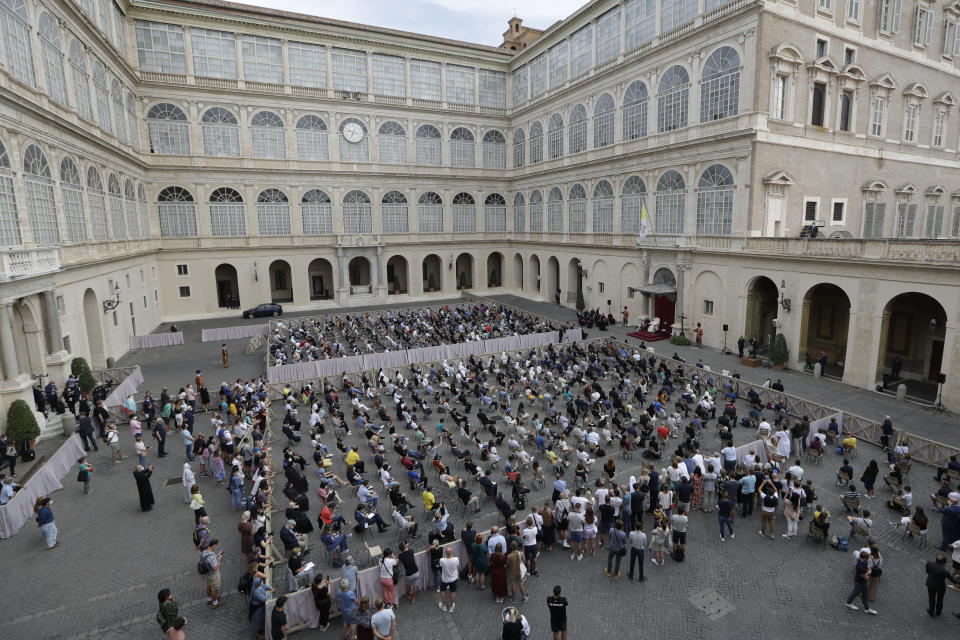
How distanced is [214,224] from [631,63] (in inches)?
1438

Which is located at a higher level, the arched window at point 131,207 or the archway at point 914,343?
the arched window at point 131,207

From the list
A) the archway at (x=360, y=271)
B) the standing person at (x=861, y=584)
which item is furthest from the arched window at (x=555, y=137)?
the standing person at (x=861, y=584)

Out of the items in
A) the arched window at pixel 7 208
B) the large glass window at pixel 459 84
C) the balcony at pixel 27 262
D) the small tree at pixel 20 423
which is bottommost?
the small tree at pixel 20 423

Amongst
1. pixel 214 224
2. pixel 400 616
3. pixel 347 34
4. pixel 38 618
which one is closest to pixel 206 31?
pixel 347 34

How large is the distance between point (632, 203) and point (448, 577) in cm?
3480

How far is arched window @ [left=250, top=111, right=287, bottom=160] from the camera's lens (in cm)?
4666

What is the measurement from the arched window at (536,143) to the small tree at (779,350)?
2981 centimetres

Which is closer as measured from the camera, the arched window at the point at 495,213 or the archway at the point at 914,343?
the archway at the point at 914,343

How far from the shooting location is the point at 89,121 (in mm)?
31016

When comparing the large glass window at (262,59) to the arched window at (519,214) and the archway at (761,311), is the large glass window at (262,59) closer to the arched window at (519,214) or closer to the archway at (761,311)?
the arched window at (519,214)

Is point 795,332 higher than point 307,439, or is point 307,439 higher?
point 795,332

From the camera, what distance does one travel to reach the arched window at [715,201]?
32.6 meters

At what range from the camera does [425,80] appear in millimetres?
52188

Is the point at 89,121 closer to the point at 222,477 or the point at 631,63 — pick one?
the point at 222,477
